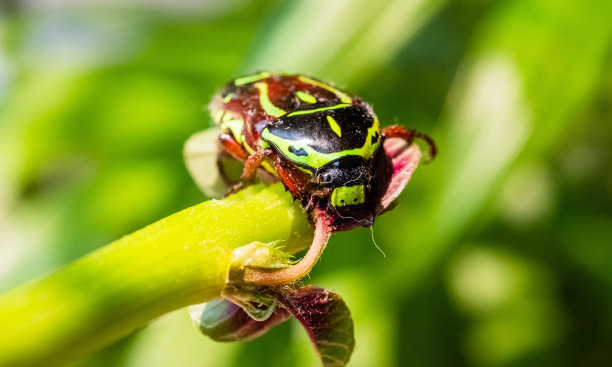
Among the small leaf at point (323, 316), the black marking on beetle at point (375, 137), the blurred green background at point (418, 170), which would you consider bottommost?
the blurred green background at point (418, 170)

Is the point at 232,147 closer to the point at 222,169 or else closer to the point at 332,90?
the point at 222,169

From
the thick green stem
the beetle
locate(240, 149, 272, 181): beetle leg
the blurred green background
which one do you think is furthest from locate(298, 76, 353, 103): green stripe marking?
the blurred green background

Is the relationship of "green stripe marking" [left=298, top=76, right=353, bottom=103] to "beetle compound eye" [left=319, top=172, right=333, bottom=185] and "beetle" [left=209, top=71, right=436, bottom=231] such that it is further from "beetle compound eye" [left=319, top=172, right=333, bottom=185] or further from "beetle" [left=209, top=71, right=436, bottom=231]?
"beetle compound eye" [left=319, top=172, right=333, bottom=185]

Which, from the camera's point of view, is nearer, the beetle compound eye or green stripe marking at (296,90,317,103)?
the beetle compound eye

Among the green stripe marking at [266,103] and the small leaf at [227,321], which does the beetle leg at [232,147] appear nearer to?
the green stripe marking at [266,103]

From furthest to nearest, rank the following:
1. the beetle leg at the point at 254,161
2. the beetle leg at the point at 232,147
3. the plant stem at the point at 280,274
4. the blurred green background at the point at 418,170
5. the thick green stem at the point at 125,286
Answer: the blurred green background at the point at 418,170 < the beetle leg at the point at 232,147 < the beetle leg at the point at 254,161 < the plant stem at the point at 280,274 < the thick green stem at the point at 125,286

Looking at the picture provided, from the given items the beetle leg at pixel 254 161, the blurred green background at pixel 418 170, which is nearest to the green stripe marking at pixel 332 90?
the beetle leg at pixel 254 161

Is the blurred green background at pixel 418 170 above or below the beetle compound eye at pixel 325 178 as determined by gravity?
below
